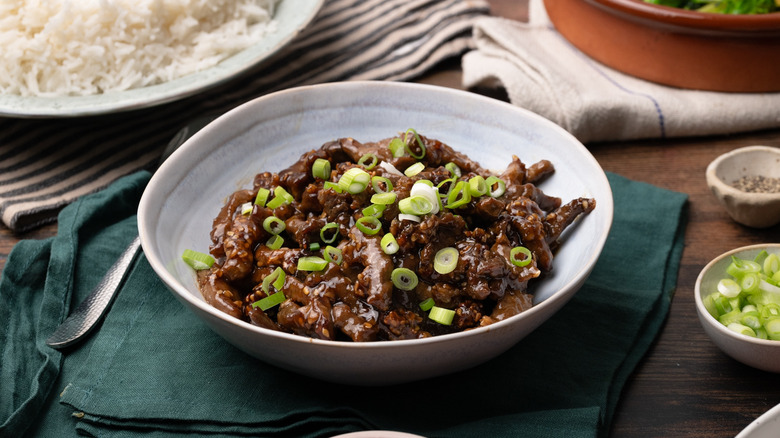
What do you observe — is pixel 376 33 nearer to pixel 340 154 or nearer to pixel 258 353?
pixel 340 154

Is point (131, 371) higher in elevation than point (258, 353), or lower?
lower

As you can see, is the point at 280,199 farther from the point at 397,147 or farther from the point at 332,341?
the point at 332,341

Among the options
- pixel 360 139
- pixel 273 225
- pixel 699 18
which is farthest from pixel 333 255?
pixel 699 18

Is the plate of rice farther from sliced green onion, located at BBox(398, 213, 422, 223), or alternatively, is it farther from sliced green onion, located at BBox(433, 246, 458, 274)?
sliced green onion, located at BBox(433, 246, 458, 274)

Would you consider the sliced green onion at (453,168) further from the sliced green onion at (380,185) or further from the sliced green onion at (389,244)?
the sliced green onion at (389,244)

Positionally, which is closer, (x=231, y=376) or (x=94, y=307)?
(x=231, y=376)

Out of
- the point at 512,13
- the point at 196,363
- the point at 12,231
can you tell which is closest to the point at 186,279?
the point at 196,363

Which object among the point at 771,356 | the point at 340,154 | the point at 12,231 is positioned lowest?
the point at 12,231

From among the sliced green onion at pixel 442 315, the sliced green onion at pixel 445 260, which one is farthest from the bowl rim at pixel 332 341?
the sliced green onion at pixel 445 260
